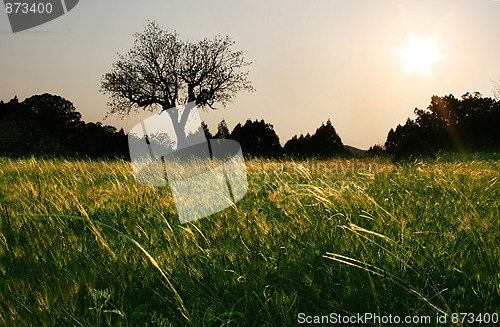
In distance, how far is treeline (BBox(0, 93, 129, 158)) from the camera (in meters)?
37.3

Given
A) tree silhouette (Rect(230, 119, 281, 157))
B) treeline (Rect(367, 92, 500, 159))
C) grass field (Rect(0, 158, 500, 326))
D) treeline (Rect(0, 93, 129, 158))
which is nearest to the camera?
grass field (Rect(0, 158, 500, 326))

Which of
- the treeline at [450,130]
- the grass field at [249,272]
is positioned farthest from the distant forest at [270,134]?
the grass field at [249,272]

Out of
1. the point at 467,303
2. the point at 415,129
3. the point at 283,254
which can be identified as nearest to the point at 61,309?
the point at 283,254

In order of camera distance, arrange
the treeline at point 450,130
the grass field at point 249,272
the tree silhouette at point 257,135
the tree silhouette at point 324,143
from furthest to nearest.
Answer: the tree silhouette at point 257,135 → the tree silhouette at point 324,143 → the treeline at point 450,130 → the grass field at point 249,272

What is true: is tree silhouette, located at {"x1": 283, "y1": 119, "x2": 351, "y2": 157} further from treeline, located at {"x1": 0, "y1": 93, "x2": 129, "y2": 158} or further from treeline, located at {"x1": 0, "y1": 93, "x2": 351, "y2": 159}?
treeline, located at {"x1": 0, "y1": 93, "x2": 129, "y2": 158}

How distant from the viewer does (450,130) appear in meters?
26.2

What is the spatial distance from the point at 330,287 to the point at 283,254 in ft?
1.57

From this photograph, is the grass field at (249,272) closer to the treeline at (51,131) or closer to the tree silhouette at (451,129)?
the tree silhouette at (451,129)

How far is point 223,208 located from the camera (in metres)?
4.16

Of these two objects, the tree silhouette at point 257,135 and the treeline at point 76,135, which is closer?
the treeline at point 76,135

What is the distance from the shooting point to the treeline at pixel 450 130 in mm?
21361

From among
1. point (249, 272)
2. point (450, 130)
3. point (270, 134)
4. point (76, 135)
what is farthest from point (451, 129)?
point (76, 135)

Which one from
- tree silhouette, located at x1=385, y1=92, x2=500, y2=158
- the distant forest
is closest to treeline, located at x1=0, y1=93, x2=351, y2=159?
the distant forest

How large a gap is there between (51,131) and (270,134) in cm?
2156
